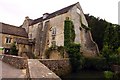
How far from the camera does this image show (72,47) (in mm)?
28703

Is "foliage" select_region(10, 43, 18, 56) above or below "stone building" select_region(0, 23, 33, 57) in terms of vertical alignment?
below

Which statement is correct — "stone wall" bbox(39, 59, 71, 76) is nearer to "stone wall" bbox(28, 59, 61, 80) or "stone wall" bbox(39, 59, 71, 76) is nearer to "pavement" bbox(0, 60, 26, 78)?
"pavement" bbox(0, 60, 26, 78)

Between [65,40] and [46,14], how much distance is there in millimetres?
11581

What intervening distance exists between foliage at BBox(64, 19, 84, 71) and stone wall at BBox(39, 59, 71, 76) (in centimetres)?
122

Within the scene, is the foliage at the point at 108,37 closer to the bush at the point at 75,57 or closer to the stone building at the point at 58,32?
the stone building at the point at 58,32

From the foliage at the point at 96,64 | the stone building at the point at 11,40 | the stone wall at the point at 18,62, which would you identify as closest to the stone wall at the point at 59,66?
the stone wall at the point at 18,62

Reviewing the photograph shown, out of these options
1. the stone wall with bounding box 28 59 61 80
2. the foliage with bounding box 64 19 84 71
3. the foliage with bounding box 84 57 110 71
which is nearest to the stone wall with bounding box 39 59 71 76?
the foliage with bounding box 64 19 84 71

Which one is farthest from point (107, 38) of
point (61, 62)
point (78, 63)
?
point (61, 62)

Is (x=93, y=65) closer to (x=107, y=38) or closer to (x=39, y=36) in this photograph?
(x=107, y=38)

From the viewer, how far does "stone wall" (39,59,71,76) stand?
72.3 feet

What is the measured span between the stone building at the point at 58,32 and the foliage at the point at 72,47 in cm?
130

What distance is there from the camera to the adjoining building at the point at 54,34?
111ft

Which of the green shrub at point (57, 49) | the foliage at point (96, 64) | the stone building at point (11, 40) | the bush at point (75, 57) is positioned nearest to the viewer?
the bush at point (75, 57)

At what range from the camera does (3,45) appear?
37594 millimetres
